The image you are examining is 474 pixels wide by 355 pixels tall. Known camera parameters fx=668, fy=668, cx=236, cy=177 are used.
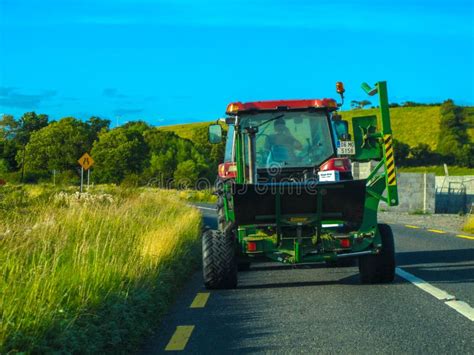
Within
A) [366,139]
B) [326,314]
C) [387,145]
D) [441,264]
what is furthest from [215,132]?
[441,264]

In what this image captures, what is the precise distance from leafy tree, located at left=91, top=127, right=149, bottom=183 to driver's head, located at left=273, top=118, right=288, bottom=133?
7921 cm

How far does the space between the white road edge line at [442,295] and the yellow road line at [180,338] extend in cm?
280

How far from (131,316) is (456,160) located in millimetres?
79192

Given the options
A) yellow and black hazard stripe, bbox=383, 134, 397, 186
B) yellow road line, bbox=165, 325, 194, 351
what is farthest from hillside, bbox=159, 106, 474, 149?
yellow road line, bbox=165, 325, 194, 351

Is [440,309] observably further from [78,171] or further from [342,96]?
[78,171]

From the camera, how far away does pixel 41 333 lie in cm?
468

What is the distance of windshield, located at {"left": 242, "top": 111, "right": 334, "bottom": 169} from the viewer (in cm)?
1009

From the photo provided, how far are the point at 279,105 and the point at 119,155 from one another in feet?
269

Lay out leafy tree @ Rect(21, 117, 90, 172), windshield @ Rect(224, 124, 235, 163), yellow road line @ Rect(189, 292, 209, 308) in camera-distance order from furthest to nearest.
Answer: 1. leafy tree @ Rect(21, 117, 90, 172)
2. windshield @ Rect(224, 124, 235, 163)
3. yellow road line @ Rect(189, 292, 209, 308)

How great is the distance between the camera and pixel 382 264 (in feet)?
29.6

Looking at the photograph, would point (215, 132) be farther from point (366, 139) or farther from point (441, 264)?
point (441, 264)

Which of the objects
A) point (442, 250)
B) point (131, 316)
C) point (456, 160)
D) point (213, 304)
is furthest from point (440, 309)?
point (456, 160)

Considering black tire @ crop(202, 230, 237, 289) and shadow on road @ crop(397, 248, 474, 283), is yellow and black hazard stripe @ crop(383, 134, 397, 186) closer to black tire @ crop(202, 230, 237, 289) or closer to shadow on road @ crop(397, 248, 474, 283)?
shadow on road @ crop(397, 248, 474, 283)

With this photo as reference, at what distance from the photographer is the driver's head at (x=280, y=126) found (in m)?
10.2
